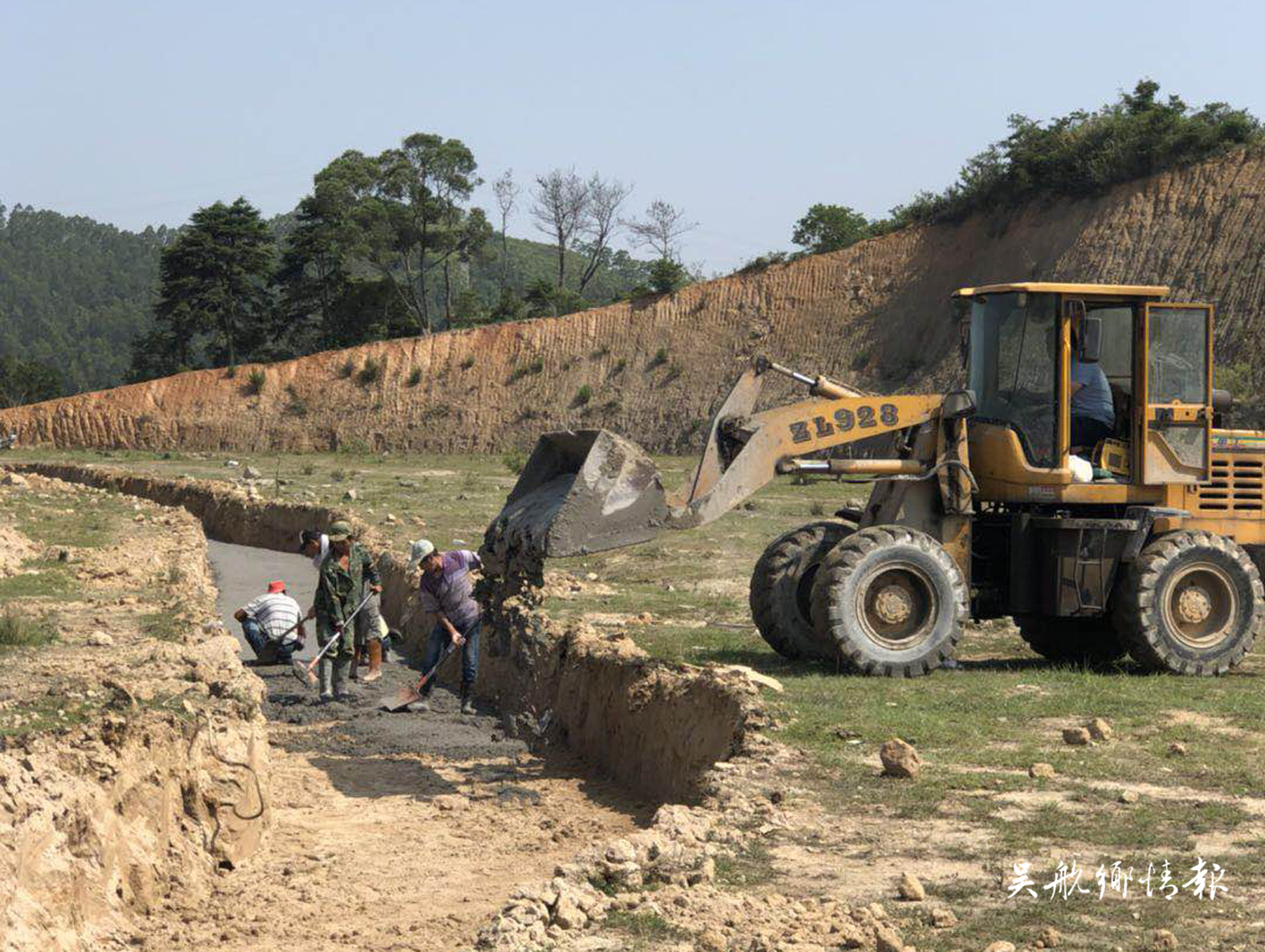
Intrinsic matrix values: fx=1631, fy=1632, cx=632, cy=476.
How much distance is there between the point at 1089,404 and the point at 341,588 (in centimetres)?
710

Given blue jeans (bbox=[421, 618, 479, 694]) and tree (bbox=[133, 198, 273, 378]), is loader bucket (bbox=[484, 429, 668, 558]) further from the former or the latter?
tree (bbox=[133, 198, 273, 378])

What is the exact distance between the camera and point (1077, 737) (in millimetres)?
11188

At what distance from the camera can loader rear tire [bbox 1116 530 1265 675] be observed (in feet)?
46.2

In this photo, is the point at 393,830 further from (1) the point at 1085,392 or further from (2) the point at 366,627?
(1) the point at 1085,392

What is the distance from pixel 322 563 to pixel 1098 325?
24.4 ft

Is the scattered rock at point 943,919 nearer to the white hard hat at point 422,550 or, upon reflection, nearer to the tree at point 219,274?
the white hard hat at point 422,550

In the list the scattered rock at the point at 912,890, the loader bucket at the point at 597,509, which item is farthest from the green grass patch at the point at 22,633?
the scattered rock at the point at 912,890

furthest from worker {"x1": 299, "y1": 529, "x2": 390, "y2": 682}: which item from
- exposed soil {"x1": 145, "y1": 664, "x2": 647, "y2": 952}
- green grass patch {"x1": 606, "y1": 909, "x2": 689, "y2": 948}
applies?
green grass patch {"x1": 606, "y1": 909, "x2": 689, "y2": 948}

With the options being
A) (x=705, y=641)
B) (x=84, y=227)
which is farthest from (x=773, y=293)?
(x=84, y=227)

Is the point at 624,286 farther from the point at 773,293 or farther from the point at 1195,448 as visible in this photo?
the point at 1195,448

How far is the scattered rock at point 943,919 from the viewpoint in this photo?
295 inches

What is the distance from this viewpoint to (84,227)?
7298 inches

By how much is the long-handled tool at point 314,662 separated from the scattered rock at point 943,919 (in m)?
8.89

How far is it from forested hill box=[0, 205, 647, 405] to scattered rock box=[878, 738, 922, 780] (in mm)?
85691
